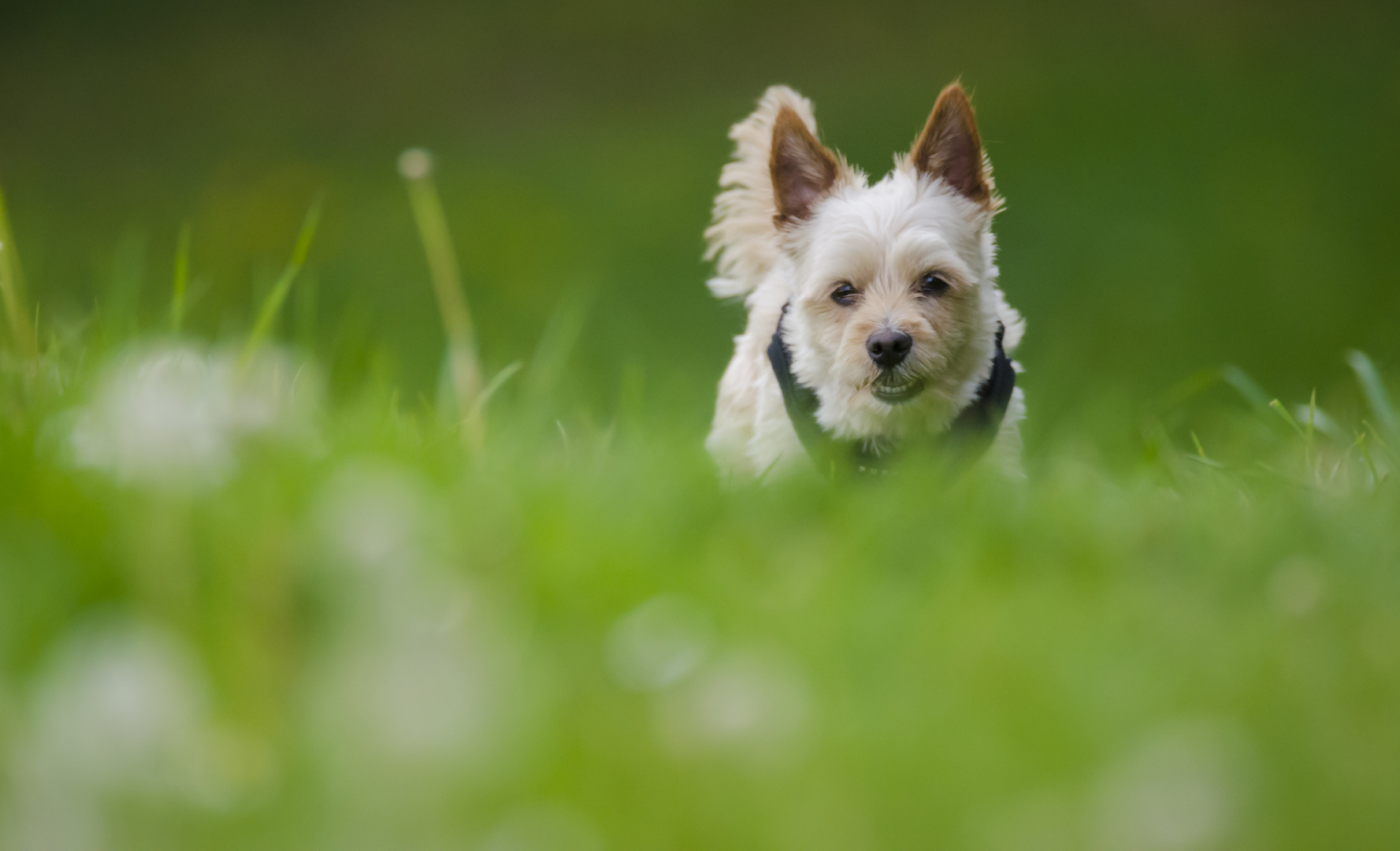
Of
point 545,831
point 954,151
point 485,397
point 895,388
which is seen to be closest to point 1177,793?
point 545,831

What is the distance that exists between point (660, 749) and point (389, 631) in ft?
1.13

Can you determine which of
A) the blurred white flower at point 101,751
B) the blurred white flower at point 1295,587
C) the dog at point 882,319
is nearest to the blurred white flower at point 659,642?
the blurred white flower at point 101,751

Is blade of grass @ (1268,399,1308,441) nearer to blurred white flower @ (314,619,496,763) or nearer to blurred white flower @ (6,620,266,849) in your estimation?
blurred white flower @ (314,619,496,763)

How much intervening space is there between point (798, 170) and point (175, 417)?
273 cm

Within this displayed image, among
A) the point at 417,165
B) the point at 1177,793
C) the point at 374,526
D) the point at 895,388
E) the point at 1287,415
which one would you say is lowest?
the point at 1177,793

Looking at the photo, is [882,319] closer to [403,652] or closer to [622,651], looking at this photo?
[622,651]

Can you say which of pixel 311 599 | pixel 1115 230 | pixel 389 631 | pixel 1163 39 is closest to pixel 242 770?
pixel 389 631

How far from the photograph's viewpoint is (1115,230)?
8094 millimetres

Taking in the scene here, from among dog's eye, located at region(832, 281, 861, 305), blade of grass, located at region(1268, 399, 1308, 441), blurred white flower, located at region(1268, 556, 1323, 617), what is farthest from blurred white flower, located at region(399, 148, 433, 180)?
blade of grass, located at region(1268, 399, 1308, 441)

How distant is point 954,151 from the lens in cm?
364

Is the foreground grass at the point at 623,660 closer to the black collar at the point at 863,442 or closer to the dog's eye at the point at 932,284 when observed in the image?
the black collar at the point at 863,442

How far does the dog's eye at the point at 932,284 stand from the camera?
349cm

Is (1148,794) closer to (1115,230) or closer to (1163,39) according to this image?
(1115,230)

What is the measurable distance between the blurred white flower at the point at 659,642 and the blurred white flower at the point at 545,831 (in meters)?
0.23
